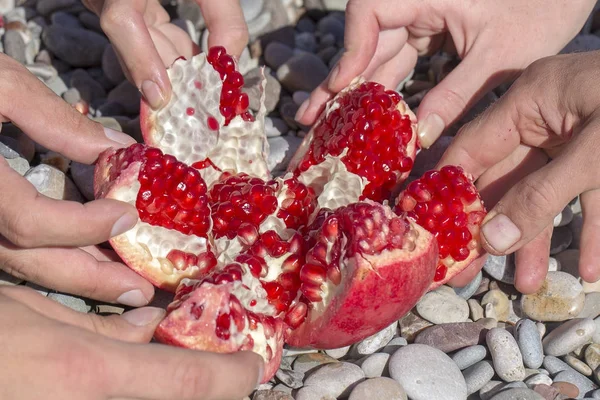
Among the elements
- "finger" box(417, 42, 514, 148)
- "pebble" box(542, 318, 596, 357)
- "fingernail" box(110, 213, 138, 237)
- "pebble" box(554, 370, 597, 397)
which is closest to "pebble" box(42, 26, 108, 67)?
"finger" box(417, 42, 514, 148)

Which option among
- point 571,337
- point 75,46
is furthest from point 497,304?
point 75,46

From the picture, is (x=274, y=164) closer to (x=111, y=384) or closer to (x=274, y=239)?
(x=274, y=239)

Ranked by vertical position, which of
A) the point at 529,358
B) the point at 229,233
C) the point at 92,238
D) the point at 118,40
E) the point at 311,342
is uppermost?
the point at 118,40

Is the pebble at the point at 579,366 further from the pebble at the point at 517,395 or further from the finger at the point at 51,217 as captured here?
the finger at the point at 51,217

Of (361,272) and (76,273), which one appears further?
(76,273)

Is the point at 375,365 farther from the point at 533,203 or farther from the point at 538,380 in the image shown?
the point at 533,203

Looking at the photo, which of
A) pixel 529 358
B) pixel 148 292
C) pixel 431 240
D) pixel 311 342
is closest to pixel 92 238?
pixel 148 292
